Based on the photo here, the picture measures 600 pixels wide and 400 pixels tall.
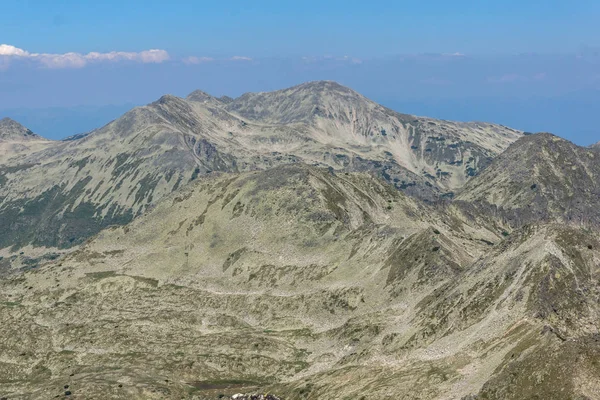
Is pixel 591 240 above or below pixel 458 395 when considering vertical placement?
above

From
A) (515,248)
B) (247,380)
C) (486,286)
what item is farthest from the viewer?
(247,380)

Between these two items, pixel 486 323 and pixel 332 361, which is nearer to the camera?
pixel 486 323

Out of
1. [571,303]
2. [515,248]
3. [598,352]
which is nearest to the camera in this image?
[598,352]

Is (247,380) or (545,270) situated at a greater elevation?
(545,270)

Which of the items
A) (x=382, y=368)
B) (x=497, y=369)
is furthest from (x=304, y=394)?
(x=497, y=369)

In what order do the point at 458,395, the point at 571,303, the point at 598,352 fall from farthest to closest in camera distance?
the point at 571,303 < the point at 458,395 < the point at 598,352

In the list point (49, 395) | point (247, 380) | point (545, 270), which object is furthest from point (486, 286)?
point (49, 395)

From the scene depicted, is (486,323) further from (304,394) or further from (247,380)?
(247,380)

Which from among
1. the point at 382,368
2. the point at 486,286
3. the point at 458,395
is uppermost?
the point at 486,286

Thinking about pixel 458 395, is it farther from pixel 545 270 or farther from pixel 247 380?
pixel 247 380
